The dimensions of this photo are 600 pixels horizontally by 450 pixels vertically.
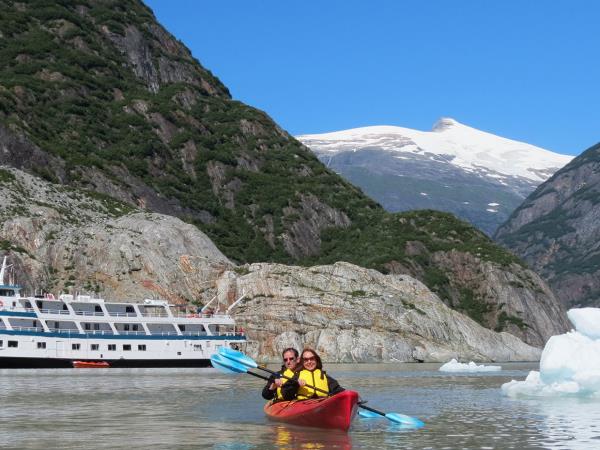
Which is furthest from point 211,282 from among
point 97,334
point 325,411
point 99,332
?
point 325,411

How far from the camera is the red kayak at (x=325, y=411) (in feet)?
139

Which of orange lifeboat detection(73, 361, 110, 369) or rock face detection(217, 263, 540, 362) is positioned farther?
rock face detection(217, 263, 540, 362)

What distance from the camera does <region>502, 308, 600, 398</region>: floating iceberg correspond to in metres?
59.2

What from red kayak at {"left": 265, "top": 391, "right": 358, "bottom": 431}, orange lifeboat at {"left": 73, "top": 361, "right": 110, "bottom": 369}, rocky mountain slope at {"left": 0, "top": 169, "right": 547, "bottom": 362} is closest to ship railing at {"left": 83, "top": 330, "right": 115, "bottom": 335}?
orange lifeboat at {"left": 73, "top": 361, "right": 110, "bottom": 369}

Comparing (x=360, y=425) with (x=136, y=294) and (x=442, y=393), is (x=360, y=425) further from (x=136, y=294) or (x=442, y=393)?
(x=136, y=294)

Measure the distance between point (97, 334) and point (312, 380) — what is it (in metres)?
80.8

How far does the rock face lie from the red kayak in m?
94.4

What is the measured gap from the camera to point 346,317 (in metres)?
148

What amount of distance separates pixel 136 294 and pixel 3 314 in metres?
32.1

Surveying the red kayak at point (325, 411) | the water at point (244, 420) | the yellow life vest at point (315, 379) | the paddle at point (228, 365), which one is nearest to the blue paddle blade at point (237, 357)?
the paddle at point (228, 365)

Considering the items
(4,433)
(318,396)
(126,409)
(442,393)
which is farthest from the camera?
(442,393)

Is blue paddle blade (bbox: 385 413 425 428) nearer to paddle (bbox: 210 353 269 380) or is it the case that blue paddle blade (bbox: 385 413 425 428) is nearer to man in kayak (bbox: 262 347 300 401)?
man in kayak (bbox: 262 347 300 401)

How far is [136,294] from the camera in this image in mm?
144125

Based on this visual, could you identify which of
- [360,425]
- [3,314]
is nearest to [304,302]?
[3,314]
